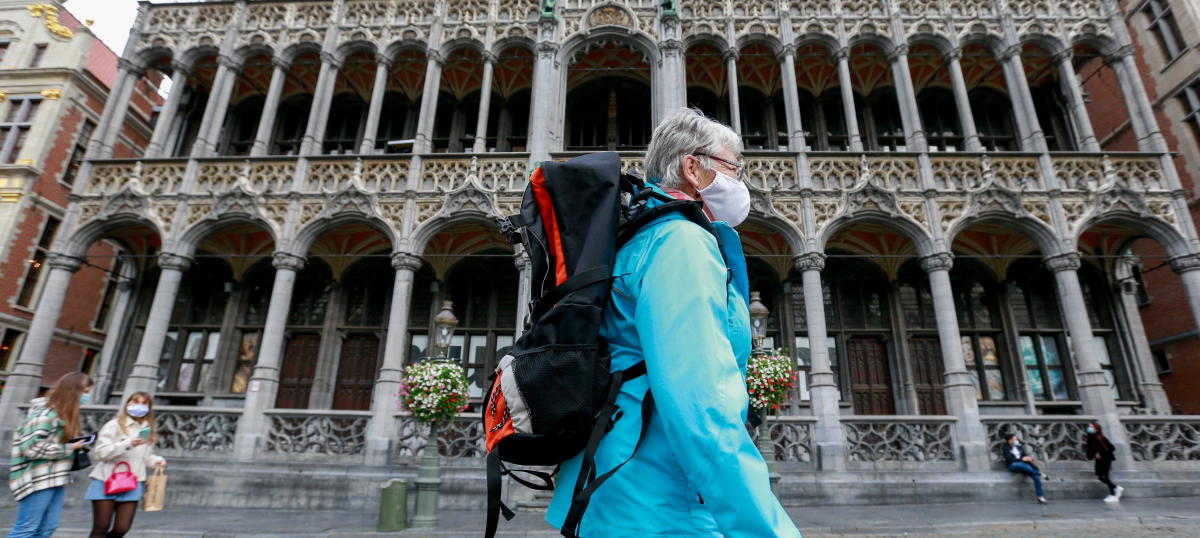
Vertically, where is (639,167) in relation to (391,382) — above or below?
above

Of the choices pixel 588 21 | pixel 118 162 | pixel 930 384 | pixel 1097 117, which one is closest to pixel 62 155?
pixel 118 162

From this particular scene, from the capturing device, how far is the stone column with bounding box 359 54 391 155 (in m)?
14.3

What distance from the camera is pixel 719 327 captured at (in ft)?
4.38

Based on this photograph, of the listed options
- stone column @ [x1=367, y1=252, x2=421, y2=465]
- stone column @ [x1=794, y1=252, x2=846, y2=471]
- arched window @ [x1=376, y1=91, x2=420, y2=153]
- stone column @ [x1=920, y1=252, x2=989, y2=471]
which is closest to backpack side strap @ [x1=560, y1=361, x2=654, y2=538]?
stone column @ [x1=367, y1=252, x2=421, y2=465]

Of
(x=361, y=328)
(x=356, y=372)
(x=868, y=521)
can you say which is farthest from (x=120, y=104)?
(x=868, y=521)

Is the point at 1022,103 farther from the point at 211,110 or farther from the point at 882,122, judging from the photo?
the point at 211,110

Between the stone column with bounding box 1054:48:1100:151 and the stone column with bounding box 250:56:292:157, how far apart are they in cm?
2047

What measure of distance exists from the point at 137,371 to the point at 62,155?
1209 cm

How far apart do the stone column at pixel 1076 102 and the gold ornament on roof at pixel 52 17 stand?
30821 millimetres

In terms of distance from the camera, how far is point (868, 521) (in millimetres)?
8711

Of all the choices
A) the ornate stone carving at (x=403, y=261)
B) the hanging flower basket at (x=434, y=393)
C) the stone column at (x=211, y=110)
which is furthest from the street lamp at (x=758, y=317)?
the stone column at (x=211, y=110)

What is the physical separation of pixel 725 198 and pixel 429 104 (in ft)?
46.9

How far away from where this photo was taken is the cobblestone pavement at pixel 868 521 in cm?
788

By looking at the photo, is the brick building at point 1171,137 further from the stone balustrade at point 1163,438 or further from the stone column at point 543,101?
the stone column at point 543,101
